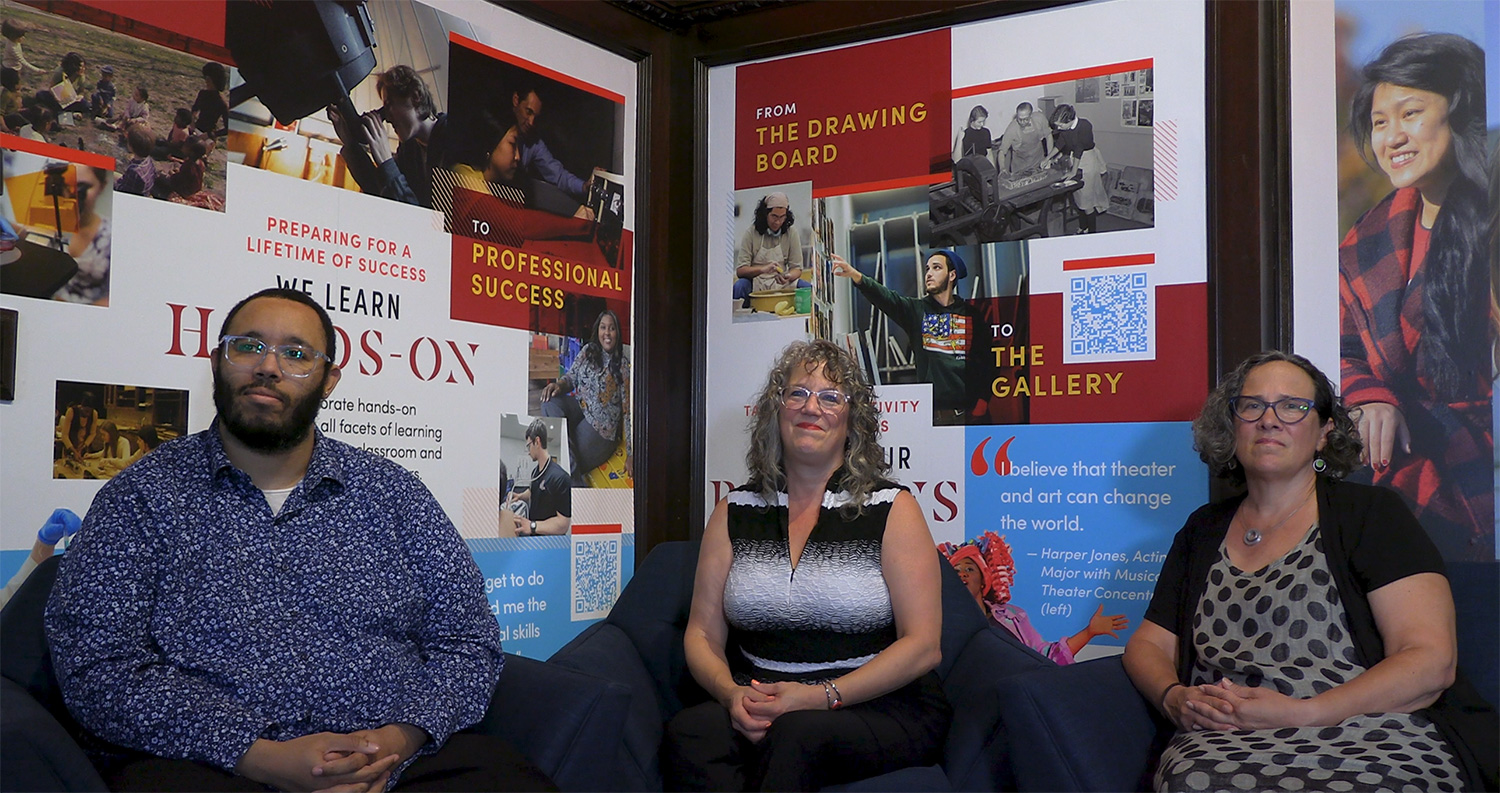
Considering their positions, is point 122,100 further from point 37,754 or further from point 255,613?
point 37,754

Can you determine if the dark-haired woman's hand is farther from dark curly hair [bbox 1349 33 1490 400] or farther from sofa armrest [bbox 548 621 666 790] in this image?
sofa armrest [bbox 548 621 666 790]

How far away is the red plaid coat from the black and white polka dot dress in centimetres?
63

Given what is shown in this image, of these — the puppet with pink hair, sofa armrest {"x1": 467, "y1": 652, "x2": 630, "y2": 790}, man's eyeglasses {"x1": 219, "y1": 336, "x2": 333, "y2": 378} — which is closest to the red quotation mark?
the puppet with pink hair

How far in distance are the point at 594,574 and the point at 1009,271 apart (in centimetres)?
157

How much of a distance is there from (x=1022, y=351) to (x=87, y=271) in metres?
2.40

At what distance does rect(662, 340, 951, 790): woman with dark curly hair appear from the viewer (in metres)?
2.40

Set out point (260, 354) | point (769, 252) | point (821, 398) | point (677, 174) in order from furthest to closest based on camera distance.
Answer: point (677, 174)
point (769, 252)
point (821, 398)
point (260, 354)

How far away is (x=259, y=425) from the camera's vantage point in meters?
2.16

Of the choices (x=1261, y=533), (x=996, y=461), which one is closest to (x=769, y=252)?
(x=996, y=461)

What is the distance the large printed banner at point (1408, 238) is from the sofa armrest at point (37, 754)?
2.86m

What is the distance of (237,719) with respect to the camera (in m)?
1.96

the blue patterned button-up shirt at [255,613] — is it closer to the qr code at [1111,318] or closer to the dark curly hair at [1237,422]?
the dark curly hair at [1237,422]

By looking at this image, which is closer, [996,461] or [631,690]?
[631,690]

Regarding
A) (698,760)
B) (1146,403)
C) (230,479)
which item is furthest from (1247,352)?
(230,479)
